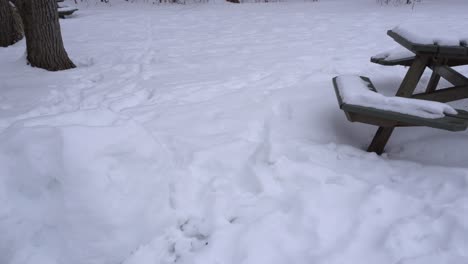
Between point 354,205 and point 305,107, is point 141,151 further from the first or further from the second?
point 305,107

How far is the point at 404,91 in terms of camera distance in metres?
2.63

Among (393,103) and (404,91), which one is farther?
(404,91)

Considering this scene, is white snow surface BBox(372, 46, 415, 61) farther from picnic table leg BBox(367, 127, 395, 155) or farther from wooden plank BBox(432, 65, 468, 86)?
picnic table leg BBox(367, 127, 395, 155)

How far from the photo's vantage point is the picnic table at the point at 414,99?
6.83 ft

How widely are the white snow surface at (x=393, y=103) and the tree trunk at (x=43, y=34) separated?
410 centimetres

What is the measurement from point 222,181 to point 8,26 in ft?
21.1

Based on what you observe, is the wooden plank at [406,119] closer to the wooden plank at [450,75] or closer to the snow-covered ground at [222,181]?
the snow-covered ground at [222,181]

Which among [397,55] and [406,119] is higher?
[397,55]

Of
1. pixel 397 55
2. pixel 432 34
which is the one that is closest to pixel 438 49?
pixel 432 34

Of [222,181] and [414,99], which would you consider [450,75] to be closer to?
[414,99]

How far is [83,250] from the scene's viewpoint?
1.63 metres

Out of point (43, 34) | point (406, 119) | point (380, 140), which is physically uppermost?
point (43, 34)

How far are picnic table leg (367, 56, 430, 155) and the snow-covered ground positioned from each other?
10cm

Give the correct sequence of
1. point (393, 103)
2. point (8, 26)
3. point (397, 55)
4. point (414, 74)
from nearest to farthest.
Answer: point (393, 103), point (414, 74), point (397, 55), point (8, 26)
